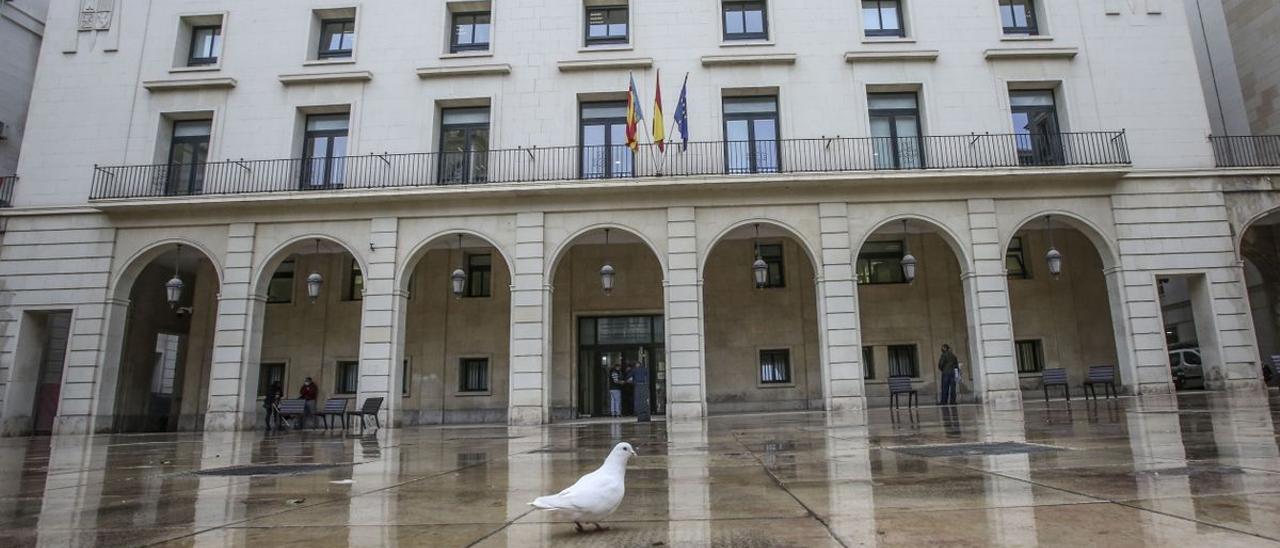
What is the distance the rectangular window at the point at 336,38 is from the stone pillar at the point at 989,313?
18697mm

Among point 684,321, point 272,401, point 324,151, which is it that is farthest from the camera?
point 272,401

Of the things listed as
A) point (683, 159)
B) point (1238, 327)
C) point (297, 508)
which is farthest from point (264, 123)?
point (1238, 327)

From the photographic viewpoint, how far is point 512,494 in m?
4.45

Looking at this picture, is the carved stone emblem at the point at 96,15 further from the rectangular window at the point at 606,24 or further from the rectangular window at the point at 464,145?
the rectangular window at the point at 606,24

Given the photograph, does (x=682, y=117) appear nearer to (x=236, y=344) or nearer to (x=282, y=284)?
(x=236, y=344)

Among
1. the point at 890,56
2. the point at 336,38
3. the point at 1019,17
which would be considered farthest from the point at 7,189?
the point at 1019,17

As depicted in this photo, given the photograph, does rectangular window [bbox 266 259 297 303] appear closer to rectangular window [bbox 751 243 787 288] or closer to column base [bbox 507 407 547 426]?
column base [bbox 507 407 547 426]

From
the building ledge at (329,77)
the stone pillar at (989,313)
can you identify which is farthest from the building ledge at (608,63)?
the stone pillar at (989,313)

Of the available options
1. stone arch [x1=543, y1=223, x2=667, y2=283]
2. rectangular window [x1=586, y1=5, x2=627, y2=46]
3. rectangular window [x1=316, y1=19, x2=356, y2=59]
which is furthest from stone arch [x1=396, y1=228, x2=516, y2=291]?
rectangular window [x1=316, y1=19, x2=356, y2=59]

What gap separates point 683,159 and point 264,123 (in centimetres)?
1225

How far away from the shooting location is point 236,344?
1853 centimetres

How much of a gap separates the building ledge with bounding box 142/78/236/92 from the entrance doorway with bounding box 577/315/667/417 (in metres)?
12.6

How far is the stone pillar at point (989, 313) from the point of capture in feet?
56.8

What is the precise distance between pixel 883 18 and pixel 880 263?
7.42m
